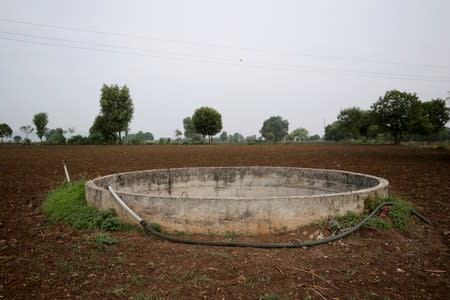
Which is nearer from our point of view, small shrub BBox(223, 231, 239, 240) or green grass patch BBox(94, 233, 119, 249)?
green grass patch BBox(94, 233, 119, 249)

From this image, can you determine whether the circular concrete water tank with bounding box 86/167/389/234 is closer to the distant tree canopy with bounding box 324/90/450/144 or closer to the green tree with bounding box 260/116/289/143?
the distant tree canopy with bounding box 324/90/450/144

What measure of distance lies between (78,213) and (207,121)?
5282 cm

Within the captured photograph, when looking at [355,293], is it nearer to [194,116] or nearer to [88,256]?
[88,256]

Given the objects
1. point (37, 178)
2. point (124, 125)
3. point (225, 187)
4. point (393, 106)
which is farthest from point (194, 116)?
point (225, 187)

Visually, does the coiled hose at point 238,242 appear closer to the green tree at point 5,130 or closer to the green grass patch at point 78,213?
the green grass patch at point 78,213

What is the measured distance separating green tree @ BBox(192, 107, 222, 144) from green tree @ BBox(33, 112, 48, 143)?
4365cm

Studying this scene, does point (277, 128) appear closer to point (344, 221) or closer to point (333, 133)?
point (333, 133)

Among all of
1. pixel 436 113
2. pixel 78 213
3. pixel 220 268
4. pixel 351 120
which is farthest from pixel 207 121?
pixel 220 268

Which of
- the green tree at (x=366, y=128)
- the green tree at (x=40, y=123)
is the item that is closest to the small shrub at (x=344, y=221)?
the green tree at (x=366, y=128)

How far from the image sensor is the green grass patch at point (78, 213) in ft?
16.9

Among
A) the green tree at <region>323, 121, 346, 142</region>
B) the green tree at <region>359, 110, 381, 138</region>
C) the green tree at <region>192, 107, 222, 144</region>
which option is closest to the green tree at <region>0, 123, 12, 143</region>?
the green tree at <region>192, 107, 222, 144</region>

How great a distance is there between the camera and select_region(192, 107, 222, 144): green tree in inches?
2281

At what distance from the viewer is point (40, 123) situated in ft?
229

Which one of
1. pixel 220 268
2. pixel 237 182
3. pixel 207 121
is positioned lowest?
pixel 220 268
